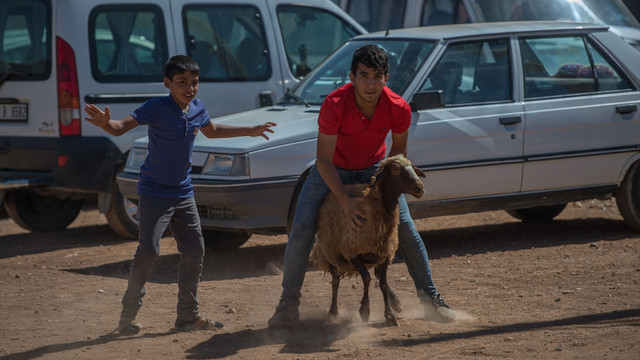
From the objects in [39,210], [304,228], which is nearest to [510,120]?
[304,228]

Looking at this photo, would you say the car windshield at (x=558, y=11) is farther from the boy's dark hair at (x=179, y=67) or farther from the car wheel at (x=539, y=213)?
the boy's dark hair at (x=179, y=67)

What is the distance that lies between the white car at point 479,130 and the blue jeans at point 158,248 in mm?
1573

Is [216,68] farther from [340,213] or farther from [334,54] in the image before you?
[340,213]

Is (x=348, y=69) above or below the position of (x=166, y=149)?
above

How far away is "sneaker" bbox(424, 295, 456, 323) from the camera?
19.3ft

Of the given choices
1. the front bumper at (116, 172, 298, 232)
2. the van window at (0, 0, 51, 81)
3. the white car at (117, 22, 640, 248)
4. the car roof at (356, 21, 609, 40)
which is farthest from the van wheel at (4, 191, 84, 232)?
the car roof at (356, 21, 609, 40)

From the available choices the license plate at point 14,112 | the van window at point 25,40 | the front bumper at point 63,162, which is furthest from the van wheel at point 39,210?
the van window at point 25,40

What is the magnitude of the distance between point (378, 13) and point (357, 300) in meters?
6.84

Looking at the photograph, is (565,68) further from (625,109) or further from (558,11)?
(558,11)

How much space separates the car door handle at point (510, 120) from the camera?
26.6 feet

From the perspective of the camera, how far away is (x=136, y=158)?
8359 millimetres

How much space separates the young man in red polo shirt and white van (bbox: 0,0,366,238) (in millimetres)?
3851

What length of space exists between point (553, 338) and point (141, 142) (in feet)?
14.4

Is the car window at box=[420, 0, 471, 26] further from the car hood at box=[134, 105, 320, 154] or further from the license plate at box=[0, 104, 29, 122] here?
the license plate at box=[0, 104, 29, 122]
